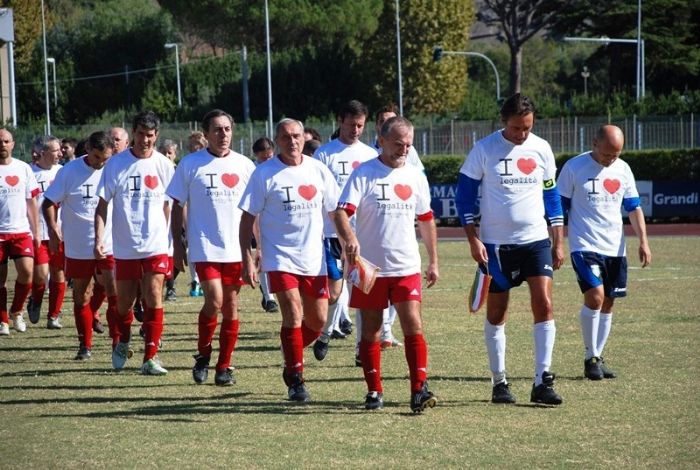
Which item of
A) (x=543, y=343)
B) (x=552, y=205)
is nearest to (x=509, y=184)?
(x=552, y=205)

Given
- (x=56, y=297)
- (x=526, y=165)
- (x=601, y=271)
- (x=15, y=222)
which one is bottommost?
(x=56, y=297)

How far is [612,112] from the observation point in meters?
55.2

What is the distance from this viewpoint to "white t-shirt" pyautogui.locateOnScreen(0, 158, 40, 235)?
15180 mm

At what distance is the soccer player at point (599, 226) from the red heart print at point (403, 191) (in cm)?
222

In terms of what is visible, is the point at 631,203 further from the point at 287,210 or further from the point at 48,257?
the point at 48,257

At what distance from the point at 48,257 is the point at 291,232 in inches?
294

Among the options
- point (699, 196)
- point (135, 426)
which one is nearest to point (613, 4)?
point (699, 196)

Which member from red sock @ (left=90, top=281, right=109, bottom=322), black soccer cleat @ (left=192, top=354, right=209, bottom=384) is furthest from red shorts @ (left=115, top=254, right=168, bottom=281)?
red sock @ (left=90, top=281, right=109, bottom=322)

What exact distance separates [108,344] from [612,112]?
43.9 m

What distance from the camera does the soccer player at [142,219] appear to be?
451 inches

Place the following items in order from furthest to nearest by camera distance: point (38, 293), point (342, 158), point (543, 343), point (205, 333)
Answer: point (38, 293), point (342, 158), point (205, 333), point (543, 343)

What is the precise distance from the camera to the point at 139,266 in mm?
11555

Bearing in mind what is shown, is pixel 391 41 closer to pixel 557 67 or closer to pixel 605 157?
pixel 557 67

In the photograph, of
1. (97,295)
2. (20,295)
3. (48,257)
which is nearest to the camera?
(97,295)
